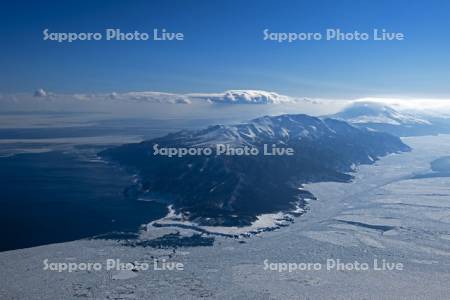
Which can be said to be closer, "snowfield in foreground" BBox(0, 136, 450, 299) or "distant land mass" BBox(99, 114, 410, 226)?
"snowfield in foreground" BBox(0, 136, 450, 299)

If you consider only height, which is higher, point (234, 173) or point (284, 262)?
point (234, 173)

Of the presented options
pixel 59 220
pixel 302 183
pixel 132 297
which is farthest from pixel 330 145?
pixel 132 297

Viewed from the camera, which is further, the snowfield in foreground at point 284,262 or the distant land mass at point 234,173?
the distant land mass at point 234,173

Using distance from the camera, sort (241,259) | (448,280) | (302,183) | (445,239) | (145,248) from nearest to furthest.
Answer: (448,280)
(241,259)
(145,248)
(445,239)
(302,183)

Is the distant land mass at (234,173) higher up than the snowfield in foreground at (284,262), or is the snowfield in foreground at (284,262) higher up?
the distant land mass at (234,173)

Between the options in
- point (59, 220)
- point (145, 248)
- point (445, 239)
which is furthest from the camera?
point (59, 220)

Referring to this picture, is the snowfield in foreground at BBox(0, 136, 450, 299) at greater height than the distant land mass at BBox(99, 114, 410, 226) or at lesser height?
lesser

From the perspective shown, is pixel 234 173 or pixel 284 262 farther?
pixel 234 173

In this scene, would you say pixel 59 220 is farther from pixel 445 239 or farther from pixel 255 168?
pixel 445 239
